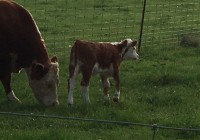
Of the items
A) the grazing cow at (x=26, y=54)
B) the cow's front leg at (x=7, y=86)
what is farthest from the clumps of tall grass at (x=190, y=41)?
the cow's front leg at (x=7, y=86)

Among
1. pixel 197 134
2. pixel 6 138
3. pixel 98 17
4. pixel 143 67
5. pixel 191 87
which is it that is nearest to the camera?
pixel 6 138

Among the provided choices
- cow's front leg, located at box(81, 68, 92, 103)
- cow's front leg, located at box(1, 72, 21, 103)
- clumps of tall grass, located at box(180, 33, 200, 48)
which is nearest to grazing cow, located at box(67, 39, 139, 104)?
cow's front leg, located at box(81, 68, 92, 103)

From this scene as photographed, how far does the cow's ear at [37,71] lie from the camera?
10530mm

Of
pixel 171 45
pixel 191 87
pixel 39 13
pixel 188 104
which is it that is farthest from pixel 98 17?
pixel 188 104

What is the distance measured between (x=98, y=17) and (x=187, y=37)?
176 inches

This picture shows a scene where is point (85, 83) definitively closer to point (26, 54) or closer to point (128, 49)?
point (26, 54)

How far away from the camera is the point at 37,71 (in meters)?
10.6

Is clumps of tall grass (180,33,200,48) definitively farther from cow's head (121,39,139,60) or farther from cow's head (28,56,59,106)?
cow's head (28,56,59,106)

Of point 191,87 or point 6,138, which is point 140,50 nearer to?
point 191,87

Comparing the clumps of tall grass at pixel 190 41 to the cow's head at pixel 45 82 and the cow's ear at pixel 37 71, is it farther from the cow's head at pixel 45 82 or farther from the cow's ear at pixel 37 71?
the cow's ear at pixel 37 71

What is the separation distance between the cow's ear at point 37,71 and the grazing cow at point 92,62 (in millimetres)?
470

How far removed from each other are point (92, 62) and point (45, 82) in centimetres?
92

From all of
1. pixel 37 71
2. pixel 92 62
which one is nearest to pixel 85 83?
pixel 92 62

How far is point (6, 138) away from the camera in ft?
26.9
